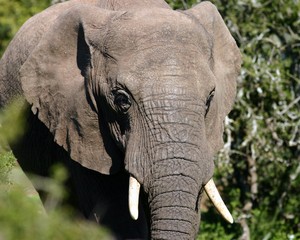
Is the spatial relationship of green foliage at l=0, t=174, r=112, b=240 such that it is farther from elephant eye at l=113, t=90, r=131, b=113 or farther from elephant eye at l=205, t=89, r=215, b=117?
elephant eye at l=205, t=89, r=215, b=117

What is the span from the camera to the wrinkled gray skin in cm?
469

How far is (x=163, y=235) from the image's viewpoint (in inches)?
181

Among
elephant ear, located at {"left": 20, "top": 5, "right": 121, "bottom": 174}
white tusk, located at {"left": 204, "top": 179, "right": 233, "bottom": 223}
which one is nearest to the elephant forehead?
elephant ear, located at {"left": 20, "top": 5, "right": 121, "bottom": 174}

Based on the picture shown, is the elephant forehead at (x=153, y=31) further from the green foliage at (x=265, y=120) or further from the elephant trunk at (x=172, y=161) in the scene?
the green foliage at (x=265, y=120)

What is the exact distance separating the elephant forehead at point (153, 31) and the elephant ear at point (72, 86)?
0.35 feet

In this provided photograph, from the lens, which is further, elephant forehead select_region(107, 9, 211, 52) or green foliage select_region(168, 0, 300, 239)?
green foliage select_region(168, 0, 300, 239)

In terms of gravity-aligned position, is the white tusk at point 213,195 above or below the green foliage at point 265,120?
above

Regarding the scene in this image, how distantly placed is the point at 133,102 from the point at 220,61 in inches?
35.7

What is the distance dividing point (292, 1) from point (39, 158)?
7.54ft

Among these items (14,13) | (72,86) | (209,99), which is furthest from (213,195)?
(14,13)

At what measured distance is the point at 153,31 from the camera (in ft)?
16.8

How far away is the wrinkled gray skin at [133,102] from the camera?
185 inches

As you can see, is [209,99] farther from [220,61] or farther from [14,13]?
[14,13]

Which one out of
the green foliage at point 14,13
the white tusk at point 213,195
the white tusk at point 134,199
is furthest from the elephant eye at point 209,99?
the green foliage at point 14,13
